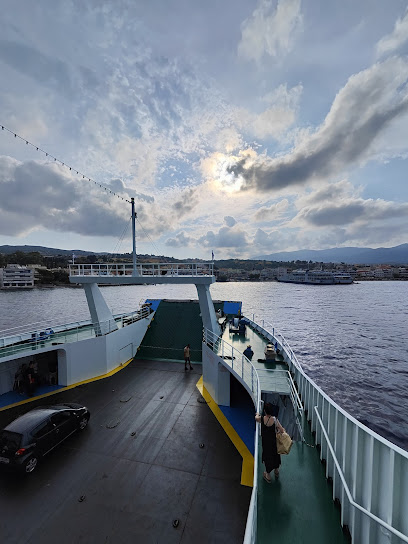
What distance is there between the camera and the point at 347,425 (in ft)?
14.3

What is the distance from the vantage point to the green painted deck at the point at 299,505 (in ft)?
12.7

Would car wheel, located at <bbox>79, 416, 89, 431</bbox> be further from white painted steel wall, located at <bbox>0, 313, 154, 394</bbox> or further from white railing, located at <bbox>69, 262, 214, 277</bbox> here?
white railing, located at <bbox>69, 262, 214, 277</bbox>

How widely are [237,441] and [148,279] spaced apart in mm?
9731

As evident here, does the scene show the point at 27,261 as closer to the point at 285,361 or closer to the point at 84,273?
the point at 84,273

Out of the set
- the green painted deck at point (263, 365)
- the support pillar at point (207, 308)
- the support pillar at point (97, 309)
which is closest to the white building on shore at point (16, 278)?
the support pillar at point (97, 309)

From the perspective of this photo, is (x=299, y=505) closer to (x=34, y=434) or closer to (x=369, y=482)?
(x=369, y=482)

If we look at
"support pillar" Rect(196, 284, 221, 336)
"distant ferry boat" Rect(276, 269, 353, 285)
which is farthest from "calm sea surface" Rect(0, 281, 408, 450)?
"distant ferry boat" Rect(276, 269, 353, 285)

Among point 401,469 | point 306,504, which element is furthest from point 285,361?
point 401,469

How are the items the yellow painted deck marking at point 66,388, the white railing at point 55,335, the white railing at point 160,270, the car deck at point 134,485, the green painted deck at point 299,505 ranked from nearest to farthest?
the green painted deck at point 299,505 → the car deck at point 134,485 → the yellow painted deck marking at point 66,388 → the white railing at point 55,335 → the white railing at point 160,270

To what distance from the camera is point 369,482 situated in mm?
3615

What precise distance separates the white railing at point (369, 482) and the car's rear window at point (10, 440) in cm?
826

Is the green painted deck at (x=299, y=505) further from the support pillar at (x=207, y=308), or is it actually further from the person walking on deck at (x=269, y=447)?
the support pillar at (x=207, y=308)

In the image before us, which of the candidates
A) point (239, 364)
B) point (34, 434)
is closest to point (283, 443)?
point (239, 364)

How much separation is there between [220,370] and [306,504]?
7.69 m
